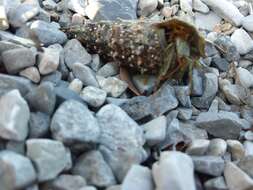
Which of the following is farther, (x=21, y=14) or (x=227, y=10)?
Answer: (x=227, y=10)

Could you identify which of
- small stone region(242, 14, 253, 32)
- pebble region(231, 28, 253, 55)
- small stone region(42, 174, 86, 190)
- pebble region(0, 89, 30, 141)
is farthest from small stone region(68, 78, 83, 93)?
small stone region(242, 14, 253, 32)

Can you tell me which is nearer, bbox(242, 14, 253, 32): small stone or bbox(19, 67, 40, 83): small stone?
bbox(19, 67, 40, 83): small stone

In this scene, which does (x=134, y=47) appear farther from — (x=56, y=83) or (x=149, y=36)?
(x=56, y=83)

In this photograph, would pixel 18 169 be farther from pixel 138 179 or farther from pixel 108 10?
pixel 108 10

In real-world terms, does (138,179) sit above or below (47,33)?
below

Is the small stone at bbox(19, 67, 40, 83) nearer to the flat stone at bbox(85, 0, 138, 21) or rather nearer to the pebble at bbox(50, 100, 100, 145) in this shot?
the pebble at bbox(50, 100, 100, 145)

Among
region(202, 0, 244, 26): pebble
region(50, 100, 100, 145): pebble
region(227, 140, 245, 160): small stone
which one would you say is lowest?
region(227, 140, 245, 160): small stone

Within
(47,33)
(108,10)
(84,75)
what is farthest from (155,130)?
(108,10)

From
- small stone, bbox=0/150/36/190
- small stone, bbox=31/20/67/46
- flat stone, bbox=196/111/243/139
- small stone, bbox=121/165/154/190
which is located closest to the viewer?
small stone, bbox=0/150/36/190
